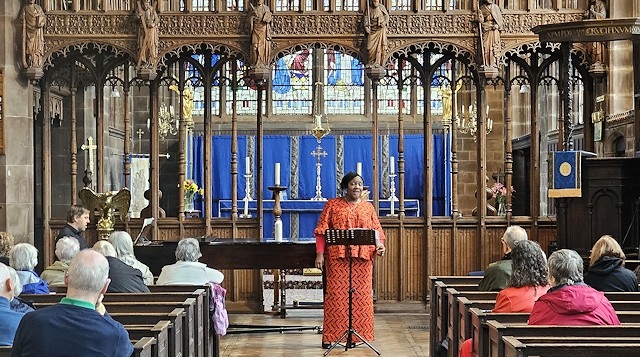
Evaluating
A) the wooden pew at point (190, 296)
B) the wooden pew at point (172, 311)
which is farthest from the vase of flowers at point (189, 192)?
the wooden pew at point (172, 311)

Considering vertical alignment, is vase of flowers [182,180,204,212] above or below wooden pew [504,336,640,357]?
above

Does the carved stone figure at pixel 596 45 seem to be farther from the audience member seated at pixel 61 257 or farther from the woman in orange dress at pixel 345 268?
the audience member seated at pixel 61 257

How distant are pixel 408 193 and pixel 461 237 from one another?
230 inches

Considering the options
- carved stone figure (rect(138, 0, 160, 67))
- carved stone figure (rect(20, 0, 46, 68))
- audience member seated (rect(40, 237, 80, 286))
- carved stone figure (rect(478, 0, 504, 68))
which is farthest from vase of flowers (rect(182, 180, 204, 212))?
audience member seated (rect(40, 237, 80, 286))

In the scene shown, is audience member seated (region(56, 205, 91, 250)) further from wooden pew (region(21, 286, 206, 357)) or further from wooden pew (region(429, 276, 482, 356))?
wooden pew (region(429, 276, 482, 356))

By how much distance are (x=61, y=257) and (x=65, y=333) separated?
3805 mm

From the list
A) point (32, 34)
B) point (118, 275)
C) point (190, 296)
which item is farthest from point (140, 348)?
point (32, 34)

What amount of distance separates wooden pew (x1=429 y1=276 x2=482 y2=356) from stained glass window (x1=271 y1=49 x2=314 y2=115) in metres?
11.2

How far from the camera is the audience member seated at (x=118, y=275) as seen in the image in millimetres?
8141

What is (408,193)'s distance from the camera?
64.0 feet

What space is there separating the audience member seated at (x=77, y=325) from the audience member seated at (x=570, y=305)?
2.43 meters

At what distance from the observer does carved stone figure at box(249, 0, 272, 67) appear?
13086mm

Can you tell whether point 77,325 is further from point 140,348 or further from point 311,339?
point 311,339

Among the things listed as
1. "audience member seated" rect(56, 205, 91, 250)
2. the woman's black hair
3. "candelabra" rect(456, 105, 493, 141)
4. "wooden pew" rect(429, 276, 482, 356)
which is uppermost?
"candelabra" rect(456, 105, 493, 141)
